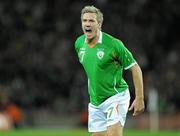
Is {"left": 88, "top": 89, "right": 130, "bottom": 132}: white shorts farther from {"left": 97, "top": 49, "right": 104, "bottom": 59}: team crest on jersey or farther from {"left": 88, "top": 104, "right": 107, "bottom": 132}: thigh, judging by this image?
{"left": 97, "top": 49, "right": 104, "bottom": 59}: team crest on jersey

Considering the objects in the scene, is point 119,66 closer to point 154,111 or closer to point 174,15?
point 154,111

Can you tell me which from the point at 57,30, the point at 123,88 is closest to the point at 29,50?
the point at 57,30

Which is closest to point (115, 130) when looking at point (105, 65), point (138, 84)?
point (138, 84)

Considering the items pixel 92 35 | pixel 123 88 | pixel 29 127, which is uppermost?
pixel 92 35

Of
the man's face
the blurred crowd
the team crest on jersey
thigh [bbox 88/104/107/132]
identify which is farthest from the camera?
the blurred crowd

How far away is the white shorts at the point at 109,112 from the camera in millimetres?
9555

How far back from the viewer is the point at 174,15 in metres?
24.0

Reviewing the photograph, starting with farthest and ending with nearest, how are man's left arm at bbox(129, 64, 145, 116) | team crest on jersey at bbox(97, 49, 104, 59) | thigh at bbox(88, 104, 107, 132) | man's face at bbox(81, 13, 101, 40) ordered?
1. thigh at bbox(88, 104, 107, 132)
2. team crest on jersey at bbox(97, 49, 104, 59)
3. man's face at bbox(81, 13, 101, 40)
4. man's left arm at bbox(129, 64, 145, 116)

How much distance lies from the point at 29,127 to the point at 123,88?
11.6m

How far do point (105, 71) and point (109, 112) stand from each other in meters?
0.53

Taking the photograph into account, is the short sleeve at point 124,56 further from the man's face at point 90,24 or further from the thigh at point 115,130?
the thigh at point 115,130

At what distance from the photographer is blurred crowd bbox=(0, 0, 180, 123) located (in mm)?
21812

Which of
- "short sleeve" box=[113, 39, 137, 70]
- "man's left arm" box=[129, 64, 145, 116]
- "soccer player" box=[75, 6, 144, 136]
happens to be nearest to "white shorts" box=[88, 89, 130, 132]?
"soccer player" box=[75, 6, 144, 136]

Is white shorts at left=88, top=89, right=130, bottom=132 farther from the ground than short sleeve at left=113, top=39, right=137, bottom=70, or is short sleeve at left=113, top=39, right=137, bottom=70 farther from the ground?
short sleeve at left=113, top=39, right=137, bottom=70
